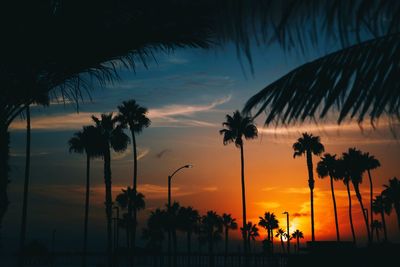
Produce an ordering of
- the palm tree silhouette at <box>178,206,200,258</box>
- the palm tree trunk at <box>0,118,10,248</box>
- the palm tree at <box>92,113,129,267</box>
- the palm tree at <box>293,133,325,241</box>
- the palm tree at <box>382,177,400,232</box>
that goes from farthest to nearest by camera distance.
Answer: the palm tree silhouette at <box>178,206,200,258</box> < the palm tree at <box>382,177,400,232</box> < the palm tree at <box>293,133,325,241</box> < the palm tree at <box>92,113,129,267</box> < the palm tree trunk at <box>0,118,10,248</box>

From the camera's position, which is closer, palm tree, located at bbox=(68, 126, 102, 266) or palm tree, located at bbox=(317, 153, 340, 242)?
palm tree, located at bbox=(68, 126, 102, 266)

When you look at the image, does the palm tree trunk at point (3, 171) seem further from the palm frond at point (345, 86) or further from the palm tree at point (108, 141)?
the palm tree at point (108, 141)

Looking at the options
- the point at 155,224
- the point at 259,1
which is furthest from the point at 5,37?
the point at 155,224

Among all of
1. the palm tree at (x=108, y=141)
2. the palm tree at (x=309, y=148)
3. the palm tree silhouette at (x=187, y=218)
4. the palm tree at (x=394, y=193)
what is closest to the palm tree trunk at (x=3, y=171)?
the palm tree at (x=108, y=141)

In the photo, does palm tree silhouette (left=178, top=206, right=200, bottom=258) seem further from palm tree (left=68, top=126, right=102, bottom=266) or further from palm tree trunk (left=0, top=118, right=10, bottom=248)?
palm tree trunk (left=0, top=118, right=10, bottom=248)

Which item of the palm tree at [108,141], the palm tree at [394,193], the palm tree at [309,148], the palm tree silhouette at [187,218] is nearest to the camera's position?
the palm tree at [108,141]

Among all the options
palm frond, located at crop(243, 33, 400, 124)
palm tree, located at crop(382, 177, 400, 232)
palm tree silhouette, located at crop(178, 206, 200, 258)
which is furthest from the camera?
palm tree silhouette, located at crop(178, 206, 200, 258)

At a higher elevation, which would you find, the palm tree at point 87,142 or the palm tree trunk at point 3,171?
the palm tree at point 87,142

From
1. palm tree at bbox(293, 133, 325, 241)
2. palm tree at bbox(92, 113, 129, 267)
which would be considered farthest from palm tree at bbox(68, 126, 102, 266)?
palm tree at bbox(293, 133, 325, 241)

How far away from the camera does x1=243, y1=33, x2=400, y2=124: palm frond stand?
8.40 ft

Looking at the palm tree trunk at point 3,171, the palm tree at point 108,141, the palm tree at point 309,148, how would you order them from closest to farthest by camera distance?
the palm tree trunk at point 3,171, the palm tree at point 108,141, the palm tree at point 309,148

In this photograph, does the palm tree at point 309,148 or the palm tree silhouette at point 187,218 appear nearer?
the palm tree at point 309,148

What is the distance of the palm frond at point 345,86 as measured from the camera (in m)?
2.56

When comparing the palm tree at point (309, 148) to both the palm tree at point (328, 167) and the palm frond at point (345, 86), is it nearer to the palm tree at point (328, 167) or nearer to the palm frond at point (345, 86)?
the palm tree at point (328, 167)
